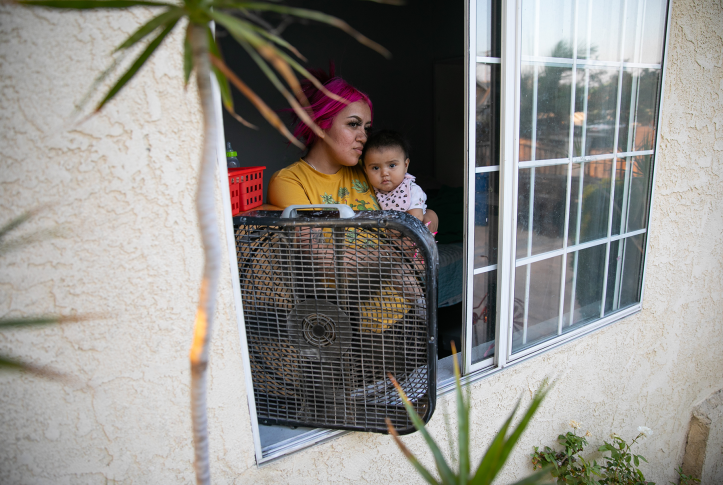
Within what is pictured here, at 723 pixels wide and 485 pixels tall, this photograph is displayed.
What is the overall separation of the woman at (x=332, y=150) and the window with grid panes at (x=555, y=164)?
1.60ft

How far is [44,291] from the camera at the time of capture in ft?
3.33

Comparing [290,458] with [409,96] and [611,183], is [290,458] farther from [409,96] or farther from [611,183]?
[409,96]

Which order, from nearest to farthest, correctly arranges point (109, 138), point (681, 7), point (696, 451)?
point (109, 138), point (681, 7), point (696, 451)

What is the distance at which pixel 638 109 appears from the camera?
87.0 inches

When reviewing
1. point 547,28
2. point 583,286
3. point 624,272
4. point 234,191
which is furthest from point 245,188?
point 624,272

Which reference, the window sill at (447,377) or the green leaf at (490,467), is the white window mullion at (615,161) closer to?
the window sill at (447,377)

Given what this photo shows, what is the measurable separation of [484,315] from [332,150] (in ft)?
3.34

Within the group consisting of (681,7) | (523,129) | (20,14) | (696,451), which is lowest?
(696,451)

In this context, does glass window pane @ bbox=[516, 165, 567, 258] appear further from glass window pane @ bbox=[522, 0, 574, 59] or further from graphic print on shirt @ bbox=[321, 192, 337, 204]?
graphic print on shirt @ bbox=[321, 192, 337, 204]

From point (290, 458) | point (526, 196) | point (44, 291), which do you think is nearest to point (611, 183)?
point (526, 196)

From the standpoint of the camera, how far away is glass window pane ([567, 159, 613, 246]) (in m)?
2.06

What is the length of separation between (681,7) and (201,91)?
2.71 m

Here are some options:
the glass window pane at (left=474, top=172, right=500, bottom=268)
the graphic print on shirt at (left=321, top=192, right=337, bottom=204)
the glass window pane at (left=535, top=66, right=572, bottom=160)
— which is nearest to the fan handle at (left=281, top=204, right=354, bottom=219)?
the graphic print on shirt at (left=321, top=192, right=337, bottom=204)

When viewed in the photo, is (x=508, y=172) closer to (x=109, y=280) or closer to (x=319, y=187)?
(x=319, y=187)
